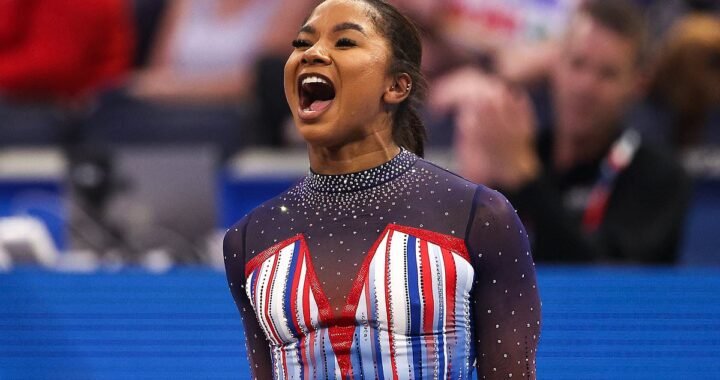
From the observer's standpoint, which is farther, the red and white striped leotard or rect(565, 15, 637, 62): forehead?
rect(565, 15, 637, 62): forehead

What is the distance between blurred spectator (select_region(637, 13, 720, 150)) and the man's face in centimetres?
29

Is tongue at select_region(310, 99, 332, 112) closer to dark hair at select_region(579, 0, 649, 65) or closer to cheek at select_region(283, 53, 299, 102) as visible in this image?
cheek at select_region(283, 53, 299, 102)

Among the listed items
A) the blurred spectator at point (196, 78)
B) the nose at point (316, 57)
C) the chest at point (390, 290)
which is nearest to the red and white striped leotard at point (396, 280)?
the chest at point (390, 290)

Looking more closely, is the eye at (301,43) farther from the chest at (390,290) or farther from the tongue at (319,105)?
the chest at (390,290)

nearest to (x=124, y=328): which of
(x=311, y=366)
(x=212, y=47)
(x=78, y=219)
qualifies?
(x=311, y=366)

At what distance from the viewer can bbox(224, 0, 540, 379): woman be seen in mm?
1035

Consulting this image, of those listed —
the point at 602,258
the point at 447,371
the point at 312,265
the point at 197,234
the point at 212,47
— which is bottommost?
the point at 447,371

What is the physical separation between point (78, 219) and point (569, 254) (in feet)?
3.82

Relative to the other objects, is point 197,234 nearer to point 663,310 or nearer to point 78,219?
point 78,219

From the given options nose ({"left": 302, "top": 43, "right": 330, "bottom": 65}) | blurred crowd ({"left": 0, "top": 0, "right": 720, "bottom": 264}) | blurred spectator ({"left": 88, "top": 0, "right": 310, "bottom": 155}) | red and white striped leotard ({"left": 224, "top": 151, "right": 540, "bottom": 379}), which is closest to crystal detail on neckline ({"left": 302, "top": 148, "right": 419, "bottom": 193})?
red and white striped leotard ({"left": 224, "top": 151, "right": 540, "bottom": 379})

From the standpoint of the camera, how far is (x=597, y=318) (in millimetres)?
1759

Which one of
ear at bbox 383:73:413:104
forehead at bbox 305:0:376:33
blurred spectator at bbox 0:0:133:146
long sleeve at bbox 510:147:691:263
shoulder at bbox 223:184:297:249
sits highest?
blurred spectator at bbox 0:0:133:146

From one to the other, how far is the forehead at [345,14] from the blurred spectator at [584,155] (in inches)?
52.7

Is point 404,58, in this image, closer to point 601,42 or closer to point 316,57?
point 316,57
